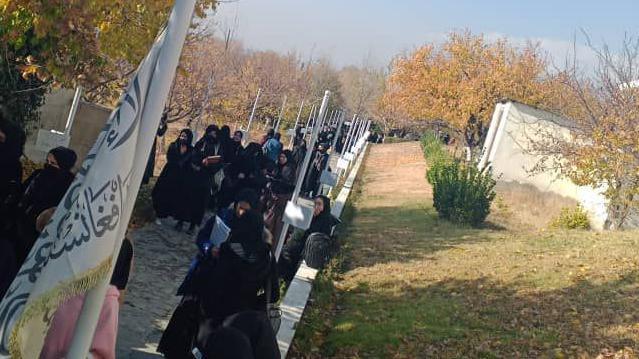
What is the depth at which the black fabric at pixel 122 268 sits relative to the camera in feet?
15.1

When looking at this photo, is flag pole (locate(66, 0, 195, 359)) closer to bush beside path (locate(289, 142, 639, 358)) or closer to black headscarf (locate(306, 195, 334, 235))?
bush beside path (locate(289, 142, 639, 358))

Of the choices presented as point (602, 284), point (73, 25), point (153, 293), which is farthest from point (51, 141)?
point (602, 284)

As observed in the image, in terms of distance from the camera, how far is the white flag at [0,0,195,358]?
2.93 m

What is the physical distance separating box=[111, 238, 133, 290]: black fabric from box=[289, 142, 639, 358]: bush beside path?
10.0 feet

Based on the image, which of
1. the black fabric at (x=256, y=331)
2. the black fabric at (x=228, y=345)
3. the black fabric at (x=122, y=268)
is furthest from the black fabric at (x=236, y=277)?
the black fabric at (x=122, y=268)

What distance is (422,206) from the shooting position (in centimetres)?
2038

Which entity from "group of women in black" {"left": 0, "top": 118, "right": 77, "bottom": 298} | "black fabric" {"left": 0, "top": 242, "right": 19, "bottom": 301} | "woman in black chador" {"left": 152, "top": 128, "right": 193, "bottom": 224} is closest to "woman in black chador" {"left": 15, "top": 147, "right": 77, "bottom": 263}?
"group of women in black" {"left": 0, "top": 118, "right": 77, "bottom": 298}

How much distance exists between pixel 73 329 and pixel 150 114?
122cm

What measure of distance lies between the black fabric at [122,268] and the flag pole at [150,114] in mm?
1437

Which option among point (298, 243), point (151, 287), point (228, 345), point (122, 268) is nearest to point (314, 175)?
point (298, 243)

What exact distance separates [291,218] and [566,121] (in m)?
21.2

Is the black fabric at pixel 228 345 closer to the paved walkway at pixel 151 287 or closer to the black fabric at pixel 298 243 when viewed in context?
the paved walkway at pixel 151 287

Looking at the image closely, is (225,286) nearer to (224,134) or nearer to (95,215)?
(95,215)

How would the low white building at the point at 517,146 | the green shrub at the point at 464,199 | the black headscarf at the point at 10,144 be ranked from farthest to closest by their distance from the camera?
the low white building at the point at 517,146 → the green shrub at the point at 464,199 → the black headscarf at the point at 10,144
